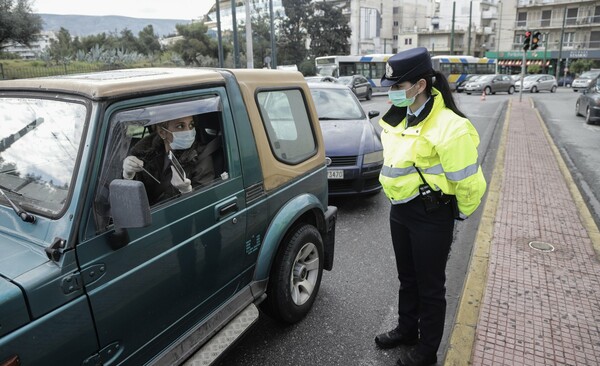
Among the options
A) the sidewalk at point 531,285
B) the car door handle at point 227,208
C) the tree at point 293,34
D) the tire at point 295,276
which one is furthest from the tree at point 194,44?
the car door handle at point 227,208

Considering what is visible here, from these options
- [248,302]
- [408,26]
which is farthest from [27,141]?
[408,26]

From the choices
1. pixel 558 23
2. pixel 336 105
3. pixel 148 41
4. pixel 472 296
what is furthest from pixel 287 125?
pixel 558 23

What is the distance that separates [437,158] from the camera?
2434 mm

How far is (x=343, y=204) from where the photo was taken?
633 cm

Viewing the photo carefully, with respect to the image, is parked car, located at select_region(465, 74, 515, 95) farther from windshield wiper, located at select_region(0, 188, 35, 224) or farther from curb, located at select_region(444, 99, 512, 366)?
windshield wiper, located at select_region(0, 188, 35, 224)

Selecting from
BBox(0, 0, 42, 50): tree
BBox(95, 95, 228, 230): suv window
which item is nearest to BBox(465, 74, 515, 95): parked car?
BBox(0, 0, 42, 50): tree

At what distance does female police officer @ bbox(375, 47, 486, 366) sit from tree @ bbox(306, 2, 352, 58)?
67.0m

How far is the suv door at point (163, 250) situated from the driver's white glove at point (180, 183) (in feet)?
0.14

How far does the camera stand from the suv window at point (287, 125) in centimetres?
297

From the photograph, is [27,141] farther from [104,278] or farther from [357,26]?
[357,26]

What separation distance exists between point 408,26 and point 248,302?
90774mm

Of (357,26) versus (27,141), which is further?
(357,26)

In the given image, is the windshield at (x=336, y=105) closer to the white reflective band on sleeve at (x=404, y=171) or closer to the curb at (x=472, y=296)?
the curb at (x=472, y=296)

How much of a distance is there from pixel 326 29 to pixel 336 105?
207 ft
